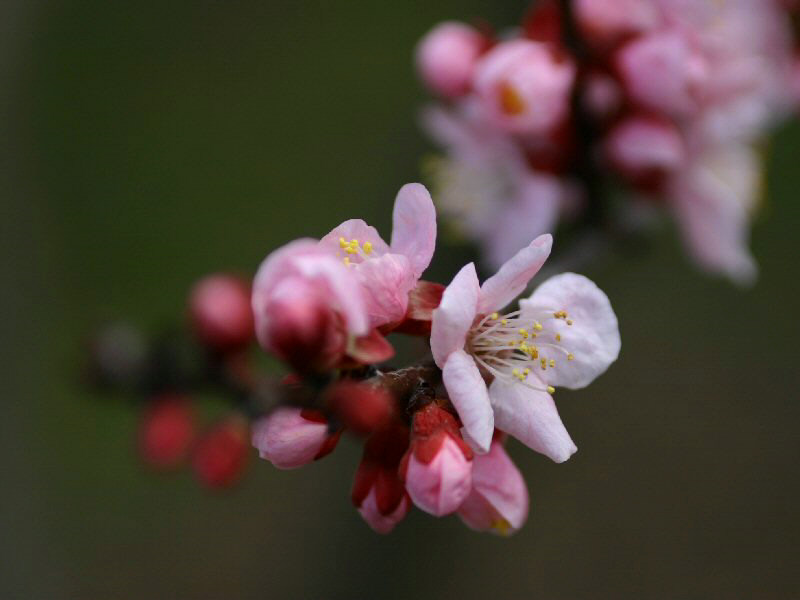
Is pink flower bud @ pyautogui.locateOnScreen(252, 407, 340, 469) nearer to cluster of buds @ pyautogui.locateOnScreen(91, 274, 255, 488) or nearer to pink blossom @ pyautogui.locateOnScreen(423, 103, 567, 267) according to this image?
cluster of buds @ pyautogui.locateOnScreen(91, 274, 255, 488)

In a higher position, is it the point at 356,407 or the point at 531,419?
the point at 356,407

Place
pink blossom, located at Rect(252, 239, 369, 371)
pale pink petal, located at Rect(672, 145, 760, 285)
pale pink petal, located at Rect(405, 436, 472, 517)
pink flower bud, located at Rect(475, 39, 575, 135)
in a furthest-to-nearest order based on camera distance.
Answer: pale pink petal, located at Rect(672, 145, 760, 285) → pink flower bud, located at Rect(475, 39, 575, 135) → pale pink petal, located at Rect(405, 436, 472, 517) → pink blossom, located at Rect(252, 239, 369, 371)

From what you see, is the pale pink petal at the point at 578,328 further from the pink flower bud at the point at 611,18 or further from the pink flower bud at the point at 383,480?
the pink flower bud at the point at 611,18

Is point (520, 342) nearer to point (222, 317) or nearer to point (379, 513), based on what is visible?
point (379, 513)

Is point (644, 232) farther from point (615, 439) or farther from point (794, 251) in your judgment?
point (794, 251)

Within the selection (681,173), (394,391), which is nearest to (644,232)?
(681,173)

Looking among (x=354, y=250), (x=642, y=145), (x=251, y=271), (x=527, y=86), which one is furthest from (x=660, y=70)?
(x=251, y=271)

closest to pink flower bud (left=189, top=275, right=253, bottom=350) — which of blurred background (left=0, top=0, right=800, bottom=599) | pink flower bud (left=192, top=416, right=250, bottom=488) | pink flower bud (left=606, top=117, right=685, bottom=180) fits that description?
pink flower bud (left=192, top=416, right=250, bottom=488)
